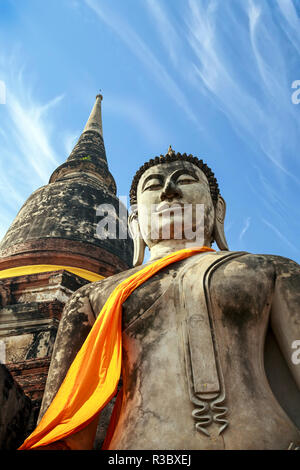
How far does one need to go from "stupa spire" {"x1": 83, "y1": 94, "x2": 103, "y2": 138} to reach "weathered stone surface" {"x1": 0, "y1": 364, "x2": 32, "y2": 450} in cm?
1160

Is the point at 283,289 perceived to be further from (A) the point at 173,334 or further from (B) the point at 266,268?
(A) the point at 173,334

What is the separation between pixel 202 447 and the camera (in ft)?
7.67

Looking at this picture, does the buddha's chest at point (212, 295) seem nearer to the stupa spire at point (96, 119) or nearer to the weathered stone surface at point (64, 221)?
the weathered stone surface at point (64, 221)

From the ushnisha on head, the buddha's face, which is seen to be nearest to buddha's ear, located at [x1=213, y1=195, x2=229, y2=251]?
the ushnisha on head

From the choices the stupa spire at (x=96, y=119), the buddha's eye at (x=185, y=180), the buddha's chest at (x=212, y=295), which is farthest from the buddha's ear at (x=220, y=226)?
the stupa spire at (x=96, y=119)

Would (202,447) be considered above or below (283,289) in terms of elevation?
below

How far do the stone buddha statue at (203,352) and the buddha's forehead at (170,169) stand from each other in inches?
42.6

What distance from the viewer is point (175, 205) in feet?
13.0

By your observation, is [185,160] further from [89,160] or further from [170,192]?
[89,160]

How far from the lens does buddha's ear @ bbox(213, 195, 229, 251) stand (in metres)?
4.30

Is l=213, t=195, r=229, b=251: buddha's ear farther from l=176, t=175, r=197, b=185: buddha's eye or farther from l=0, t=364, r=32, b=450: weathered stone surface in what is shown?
l=0, t=364, r=32, b=450: weathered stone surface

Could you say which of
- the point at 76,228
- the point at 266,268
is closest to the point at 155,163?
the point at 266,268

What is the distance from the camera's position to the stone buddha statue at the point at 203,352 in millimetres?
2436
